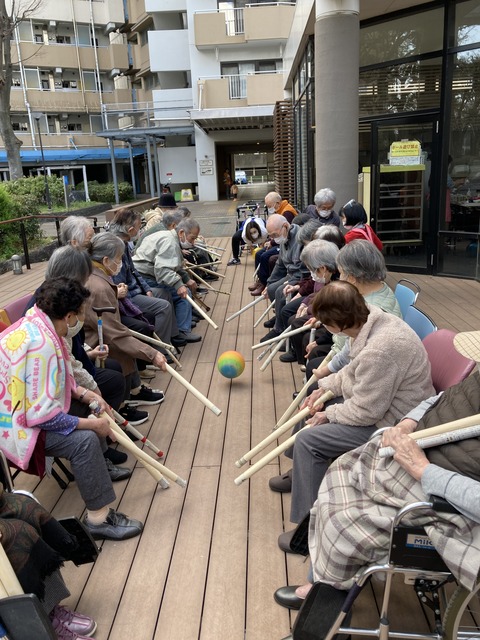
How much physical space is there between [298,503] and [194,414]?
64.3 inches

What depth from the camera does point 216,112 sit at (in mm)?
21328

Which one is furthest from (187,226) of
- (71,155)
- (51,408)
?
(71,155)

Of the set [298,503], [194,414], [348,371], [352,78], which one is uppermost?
[352,78]

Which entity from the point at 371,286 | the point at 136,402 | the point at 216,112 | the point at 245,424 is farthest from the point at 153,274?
the point at 216,112

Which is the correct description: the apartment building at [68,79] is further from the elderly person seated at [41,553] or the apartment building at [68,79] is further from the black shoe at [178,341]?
the elderly person seated at [41,553]

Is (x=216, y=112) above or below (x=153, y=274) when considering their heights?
above

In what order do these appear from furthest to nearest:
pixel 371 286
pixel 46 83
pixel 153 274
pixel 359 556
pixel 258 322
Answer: pixel 46 83 → pixel 258 322 → pixel 153 274 → pixel 371 286 → pixel 359 556

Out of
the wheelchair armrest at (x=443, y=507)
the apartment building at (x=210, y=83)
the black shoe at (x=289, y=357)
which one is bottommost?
the black shoe at (x=289, y=357)

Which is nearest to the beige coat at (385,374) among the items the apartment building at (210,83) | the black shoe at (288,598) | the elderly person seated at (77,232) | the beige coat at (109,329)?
the black shoe at (288,598)

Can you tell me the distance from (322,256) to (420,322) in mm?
1018

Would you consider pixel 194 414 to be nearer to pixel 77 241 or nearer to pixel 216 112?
pixel 77 241

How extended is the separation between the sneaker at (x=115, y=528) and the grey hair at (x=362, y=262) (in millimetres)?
1624

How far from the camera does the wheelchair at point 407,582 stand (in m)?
1.53

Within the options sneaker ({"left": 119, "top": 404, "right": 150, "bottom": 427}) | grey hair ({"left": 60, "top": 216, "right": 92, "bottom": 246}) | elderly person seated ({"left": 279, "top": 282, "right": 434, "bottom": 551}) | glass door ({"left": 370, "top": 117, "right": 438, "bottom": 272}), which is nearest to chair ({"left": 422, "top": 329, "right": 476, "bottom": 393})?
elderly person seated ({"left": 279, "top": 282, "right": 434, "bottom": 551})
